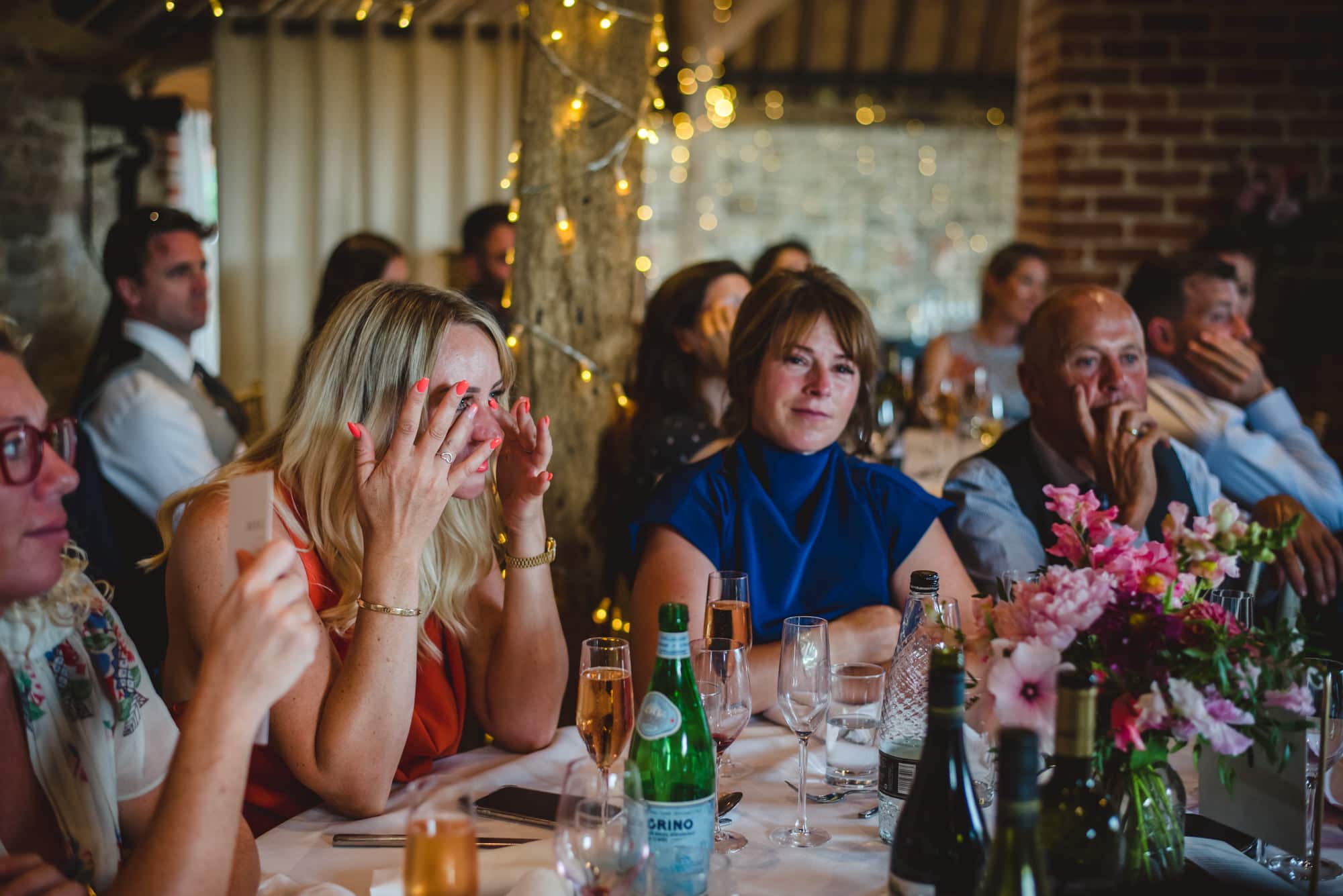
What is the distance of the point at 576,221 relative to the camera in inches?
102

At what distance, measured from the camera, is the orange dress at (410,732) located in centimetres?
161

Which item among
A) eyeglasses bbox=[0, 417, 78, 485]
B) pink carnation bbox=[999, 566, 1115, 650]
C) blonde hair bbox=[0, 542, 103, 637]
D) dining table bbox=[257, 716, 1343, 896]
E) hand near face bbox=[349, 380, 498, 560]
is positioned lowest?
dining table bbox=[257, 716, 1343, 896]

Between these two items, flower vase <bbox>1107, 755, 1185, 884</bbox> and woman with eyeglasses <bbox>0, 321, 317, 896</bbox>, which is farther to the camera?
flower vase <bbox>1107, 755, 1185, 884</bbox>

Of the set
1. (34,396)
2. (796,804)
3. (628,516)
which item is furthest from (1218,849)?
(628,516)

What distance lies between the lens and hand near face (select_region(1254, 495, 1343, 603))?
2.62 m

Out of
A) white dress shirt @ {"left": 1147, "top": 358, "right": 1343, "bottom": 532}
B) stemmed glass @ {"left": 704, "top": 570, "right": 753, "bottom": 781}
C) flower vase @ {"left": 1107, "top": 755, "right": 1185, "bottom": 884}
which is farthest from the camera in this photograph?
white dress shirt @ {"left": 1147, "top": 358, "right": 1343, "bottom": 532}

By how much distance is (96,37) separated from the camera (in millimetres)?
4578

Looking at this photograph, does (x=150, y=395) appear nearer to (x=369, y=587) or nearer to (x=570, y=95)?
(x=570, y=95)

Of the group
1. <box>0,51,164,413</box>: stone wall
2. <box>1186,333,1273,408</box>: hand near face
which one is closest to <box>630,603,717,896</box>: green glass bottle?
<box>1186,333,1273,408</box>: hand near face

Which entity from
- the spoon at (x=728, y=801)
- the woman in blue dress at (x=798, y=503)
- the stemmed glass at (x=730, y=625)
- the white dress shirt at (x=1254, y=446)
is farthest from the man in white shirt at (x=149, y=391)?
the white dress shirt at (x=1254, y=446)

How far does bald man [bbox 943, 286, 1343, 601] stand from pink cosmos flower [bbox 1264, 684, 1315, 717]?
1.34 m

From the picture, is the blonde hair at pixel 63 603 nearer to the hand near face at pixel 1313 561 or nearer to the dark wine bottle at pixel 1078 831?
the dark wine bottle at pixel 1078 831

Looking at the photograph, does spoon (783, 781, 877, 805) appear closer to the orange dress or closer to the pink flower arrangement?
the pink flower arrangement

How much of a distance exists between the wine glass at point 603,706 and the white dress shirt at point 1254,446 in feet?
6.84
